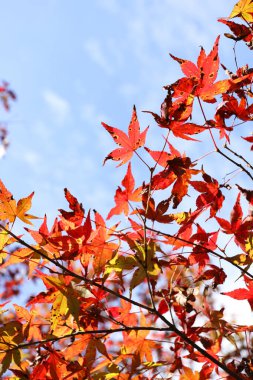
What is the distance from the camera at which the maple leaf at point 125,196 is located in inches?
65.7

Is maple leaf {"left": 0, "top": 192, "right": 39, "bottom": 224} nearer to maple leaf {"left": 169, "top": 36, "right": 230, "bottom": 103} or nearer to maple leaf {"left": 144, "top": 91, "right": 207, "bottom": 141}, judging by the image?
maple leaf {"left": 144, "top": 91, "right": 207, "bottom": 141}

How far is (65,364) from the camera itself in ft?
5.41

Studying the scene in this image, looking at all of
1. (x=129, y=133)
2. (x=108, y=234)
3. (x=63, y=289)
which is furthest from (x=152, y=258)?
(x=129, y=133)

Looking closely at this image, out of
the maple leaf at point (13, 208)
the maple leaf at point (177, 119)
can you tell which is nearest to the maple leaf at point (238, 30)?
the maple leaf at point (177, 119)

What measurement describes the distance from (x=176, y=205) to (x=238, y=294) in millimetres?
360

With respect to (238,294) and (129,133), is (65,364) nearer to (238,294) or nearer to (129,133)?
(238,294)

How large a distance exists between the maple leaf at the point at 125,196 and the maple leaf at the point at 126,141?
7cm

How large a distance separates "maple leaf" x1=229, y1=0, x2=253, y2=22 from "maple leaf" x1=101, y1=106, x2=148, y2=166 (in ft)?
1.67

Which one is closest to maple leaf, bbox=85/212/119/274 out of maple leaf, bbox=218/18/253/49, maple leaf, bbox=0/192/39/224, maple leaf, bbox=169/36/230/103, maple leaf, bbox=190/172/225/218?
maple leaf, bbox=0/192/39/224

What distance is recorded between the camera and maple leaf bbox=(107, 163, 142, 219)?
1.67 metres

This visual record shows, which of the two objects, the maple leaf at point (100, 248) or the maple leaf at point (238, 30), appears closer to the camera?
the maple leaf at point (100, 248)

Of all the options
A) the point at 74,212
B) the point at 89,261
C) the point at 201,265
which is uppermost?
the point at 74,212

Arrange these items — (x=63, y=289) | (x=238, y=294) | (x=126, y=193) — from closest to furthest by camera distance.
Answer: (x=63, y=289) < (x=238, y=294) < (x=126, y=193)

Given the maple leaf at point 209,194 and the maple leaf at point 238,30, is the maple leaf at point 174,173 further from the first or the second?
the maple leaf at point 238,30
